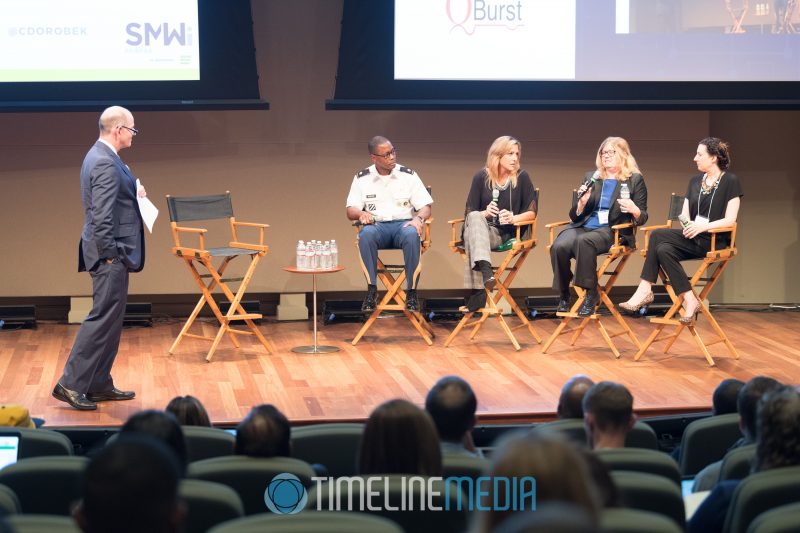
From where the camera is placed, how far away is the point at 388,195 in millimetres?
7102

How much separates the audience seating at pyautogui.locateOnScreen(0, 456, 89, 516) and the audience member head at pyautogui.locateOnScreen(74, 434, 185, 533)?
98cm

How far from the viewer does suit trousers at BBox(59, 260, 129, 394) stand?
A: 5277mm

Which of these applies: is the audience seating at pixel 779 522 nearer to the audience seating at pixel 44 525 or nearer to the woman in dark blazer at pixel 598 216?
the audience seating at pixel 44 525

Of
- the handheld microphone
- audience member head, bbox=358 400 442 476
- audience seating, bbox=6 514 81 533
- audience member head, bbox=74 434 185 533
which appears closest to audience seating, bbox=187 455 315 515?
audience member head, bbox=358 400 442 476

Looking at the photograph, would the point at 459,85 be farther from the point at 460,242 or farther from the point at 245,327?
the point at 245,327

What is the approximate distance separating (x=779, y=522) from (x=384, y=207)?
17.0 feet

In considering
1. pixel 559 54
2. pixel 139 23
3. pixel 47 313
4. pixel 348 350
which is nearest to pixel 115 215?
pixel 348 350

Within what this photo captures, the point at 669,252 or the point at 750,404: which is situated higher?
the point at 669,252

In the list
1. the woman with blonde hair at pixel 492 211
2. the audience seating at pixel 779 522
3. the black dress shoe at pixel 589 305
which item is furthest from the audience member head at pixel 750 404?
the woman with blonde hair at pixel 492 211

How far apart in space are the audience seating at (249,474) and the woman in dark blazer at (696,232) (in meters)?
4.02

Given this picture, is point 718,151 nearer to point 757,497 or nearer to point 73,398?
point 73,398

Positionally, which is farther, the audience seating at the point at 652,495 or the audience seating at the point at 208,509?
the audience seating at the point at 652,495

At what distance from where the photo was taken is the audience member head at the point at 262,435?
2795 millimetres

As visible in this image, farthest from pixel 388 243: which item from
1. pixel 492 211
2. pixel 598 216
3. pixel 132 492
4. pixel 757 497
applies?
pixel 132 492
